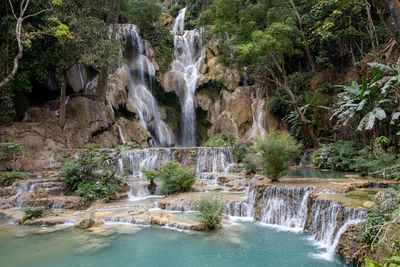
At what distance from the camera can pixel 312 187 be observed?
7.58 m

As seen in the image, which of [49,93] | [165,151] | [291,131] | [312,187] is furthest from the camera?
[49,93]

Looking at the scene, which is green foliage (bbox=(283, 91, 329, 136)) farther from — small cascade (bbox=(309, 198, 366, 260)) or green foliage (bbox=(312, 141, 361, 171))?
small cascade (bbox=(309, 198, 366, 260))

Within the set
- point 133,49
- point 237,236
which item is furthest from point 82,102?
point 237,236

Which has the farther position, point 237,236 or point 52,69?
point 52,69

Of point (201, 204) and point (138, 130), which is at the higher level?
point (138, 130)

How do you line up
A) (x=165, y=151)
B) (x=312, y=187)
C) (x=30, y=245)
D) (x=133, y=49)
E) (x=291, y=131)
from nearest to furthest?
1. (x=30, y=245)
2. (x=312, y=187)
3. (x=165, y=151)
4. (x=291, y=131)
5. (x=133, y=49)

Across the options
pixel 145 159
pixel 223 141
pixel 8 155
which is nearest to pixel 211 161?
pixel 223 141

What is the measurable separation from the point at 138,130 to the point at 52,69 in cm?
701

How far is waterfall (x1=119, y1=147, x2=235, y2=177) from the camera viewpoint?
15289 millimetres

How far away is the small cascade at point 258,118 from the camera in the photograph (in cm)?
2050

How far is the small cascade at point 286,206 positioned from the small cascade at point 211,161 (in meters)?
7.55

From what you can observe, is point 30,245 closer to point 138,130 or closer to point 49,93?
point 138,130

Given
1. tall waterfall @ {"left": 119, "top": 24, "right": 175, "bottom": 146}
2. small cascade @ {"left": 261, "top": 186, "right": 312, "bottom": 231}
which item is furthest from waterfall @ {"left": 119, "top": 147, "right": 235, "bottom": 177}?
small cascade @ {"left": 261, "top": 186, "right": 312, "bottom": 231}

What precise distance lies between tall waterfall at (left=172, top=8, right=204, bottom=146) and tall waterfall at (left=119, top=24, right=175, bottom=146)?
5.64 feet
